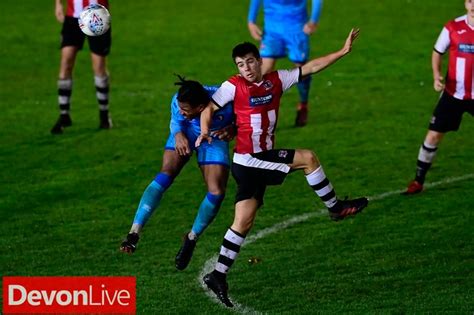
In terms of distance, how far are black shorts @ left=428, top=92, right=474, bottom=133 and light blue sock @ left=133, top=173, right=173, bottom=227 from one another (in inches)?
152

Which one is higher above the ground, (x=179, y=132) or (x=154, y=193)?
(x=179, y=132)

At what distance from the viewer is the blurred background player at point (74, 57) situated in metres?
18.5

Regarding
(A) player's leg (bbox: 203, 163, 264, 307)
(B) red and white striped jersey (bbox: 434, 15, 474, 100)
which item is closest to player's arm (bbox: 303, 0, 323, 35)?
(B) red and white striped jersey (bbox: 434, 15, 474, 100)

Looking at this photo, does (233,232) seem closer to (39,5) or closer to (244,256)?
(244,256)

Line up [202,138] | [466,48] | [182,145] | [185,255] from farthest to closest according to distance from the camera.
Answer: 1. [466,48]
2. [185,255]
3. [182,145]
4. [202,138]

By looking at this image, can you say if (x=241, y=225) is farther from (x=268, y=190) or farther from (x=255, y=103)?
(x=268, y=190)

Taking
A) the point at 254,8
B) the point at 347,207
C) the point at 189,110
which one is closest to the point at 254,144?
the point at 189,110

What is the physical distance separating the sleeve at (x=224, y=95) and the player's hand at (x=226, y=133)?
40 cm

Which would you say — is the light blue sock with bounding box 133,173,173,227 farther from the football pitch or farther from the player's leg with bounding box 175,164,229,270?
the football pitch

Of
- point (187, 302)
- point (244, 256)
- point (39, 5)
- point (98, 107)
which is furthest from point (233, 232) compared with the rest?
point (39, 5)

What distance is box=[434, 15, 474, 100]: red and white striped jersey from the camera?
47.3ft

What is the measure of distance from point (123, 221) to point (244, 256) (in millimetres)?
2007

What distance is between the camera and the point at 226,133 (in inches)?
467

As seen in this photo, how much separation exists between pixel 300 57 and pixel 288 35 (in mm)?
373
